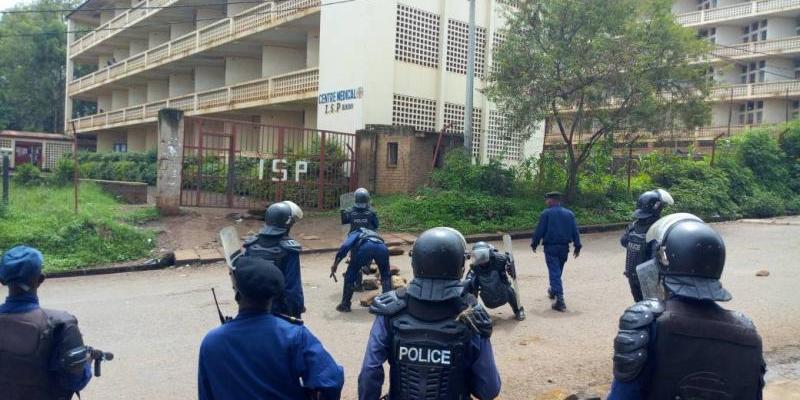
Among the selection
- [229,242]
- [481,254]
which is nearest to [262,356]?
[229,242]

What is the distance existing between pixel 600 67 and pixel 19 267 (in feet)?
45.9

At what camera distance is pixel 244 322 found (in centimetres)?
267

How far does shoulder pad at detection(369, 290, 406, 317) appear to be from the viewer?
9.56ft

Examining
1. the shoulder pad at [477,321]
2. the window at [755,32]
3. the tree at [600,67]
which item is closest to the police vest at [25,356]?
the shoulder pad at [477,321]

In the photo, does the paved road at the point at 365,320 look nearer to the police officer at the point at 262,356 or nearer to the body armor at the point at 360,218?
the body armor at the point at 360,218

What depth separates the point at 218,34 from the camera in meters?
25.2

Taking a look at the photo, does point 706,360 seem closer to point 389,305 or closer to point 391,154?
point 389,305

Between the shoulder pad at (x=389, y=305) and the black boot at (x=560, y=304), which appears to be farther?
the black boot at (x=560, y=304)

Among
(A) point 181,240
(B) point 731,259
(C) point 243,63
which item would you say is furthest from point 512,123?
(C) point 243,63

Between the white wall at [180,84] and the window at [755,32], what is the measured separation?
30.8m

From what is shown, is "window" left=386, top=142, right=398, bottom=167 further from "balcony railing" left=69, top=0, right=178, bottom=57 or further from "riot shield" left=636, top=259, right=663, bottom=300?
"balcony railing" left=69, top=0, right=178, bottom=57

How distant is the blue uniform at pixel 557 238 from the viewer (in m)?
8.00

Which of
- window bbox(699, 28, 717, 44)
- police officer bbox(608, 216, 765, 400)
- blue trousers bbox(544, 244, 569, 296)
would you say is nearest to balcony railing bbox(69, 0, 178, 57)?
blue trousers bbox(544, 244, 569, 296)

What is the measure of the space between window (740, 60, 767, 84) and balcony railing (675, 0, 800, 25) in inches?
106
